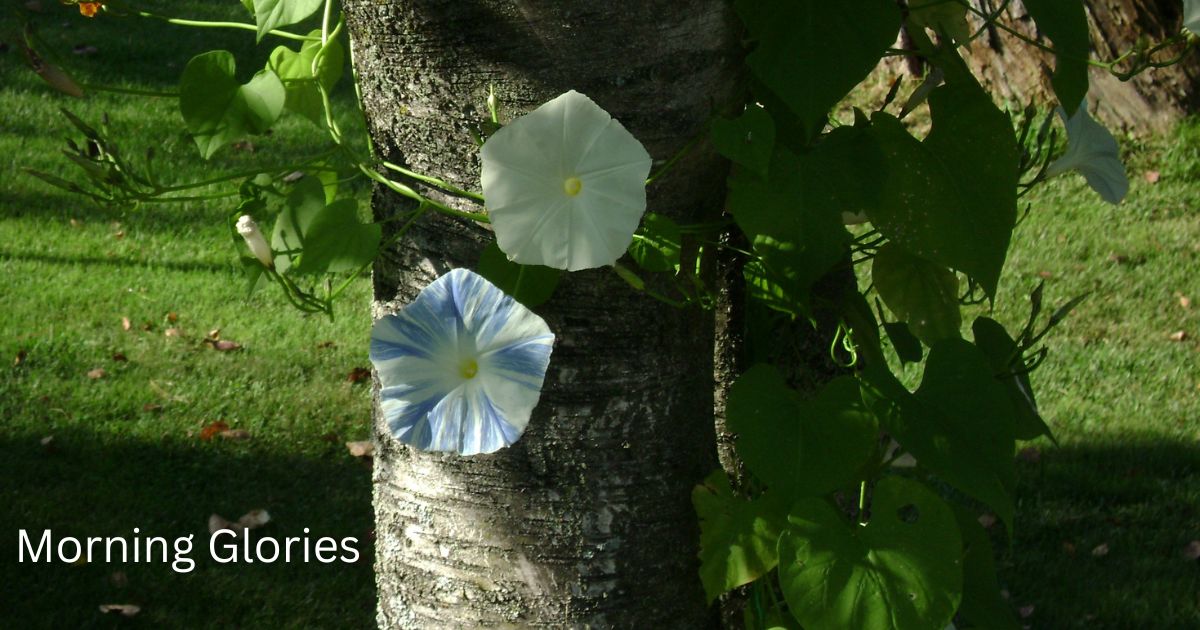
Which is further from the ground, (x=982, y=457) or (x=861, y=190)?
(x=861, y=190)

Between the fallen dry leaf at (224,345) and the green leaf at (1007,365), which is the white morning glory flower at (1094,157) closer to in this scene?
the green leaf at (1007,365)

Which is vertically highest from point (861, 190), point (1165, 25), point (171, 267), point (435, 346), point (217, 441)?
point (1165, 25)

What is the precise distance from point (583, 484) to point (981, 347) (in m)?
0.53

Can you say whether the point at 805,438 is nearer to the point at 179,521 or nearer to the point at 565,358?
the point at 565,358

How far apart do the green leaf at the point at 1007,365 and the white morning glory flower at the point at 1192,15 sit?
1.23ft

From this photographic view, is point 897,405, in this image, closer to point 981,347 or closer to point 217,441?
point 981,347

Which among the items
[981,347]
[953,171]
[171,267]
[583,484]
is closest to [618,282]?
[583,484]

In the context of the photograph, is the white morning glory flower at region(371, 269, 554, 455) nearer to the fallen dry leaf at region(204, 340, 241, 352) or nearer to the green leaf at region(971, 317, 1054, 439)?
the green leaf at region(971, 317, 1054, 439)

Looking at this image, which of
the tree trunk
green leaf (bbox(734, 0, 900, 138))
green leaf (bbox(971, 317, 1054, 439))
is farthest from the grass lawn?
green leaf (bbox(734, 0, 900, 138))

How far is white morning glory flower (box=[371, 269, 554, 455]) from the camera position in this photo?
1.06 meters

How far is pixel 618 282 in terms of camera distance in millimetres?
1252

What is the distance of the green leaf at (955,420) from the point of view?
3.89 ft

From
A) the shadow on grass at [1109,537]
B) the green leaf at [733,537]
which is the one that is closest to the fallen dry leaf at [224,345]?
the shadow on grass at [1109,537]

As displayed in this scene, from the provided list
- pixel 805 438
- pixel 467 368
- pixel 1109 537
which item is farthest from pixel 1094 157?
pixel 1109 537
